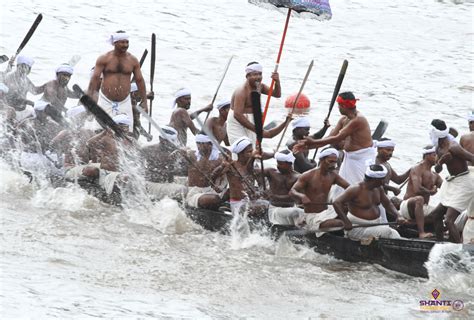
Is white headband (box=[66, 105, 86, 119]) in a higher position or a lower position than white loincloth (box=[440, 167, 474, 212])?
lower

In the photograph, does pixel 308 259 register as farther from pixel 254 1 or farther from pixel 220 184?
pixel 254 1

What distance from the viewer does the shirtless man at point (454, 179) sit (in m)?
9.43

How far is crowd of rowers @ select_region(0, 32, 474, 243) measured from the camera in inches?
378

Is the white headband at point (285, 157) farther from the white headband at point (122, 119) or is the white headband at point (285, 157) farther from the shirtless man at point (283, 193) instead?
the white headband at point (122, 119)

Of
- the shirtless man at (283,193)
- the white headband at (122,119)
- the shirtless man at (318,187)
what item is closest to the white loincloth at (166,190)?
the white headband at (122,119)

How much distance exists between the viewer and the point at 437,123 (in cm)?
963

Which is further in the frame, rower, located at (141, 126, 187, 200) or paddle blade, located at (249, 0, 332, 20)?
rower, located at (141, 126, 187, 200)

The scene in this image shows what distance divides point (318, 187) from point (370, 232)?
733mm

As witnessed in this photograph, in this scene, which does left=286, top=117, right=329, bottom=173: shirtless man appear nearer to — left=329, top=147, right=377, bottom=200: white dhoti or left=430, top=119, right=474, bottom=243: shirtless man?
left=329, top=147, right=377, bottom=200: white dhoti

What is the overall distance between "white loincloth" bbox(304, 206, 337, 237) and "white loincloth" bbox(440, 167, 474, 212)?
3.52 ft

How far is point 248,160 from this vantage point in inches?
412

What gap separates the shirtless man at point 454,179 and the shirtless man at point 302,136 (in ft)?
5.70

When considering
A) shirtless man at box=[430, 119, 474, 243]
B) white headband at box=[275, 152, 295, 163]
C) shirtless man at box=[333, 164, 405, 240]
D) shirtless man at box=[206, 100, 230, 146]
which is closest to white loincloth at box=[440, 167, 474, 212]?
shirtless man at box=[430, 119, 474, 243]

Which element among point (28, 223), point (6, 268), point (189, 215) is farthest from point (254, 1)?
point (6, 268)
